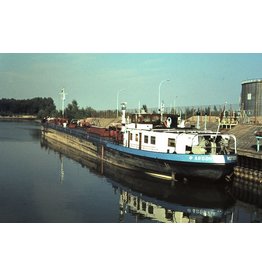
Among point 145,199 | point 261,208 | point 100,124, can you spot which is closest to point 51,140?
point 100,124

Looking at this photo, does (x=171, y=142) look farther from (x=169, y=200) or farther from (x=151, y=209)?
(x=151, y=209)

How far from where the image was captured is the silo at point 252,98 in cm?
4128

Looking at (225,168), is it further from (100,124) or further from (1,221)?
(100,124)

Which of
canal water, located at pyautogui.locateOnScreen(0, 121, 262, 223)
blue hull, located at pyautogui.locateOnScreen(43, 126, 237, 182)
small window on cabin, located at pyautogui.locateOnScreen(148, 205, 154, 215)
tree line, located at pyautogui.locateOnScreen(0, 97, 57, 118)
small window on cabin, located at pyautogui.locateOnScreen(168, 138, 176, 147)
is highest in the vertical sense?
tree line, located at pyautogui.locateOnScreen(0, 97, 57, 118)

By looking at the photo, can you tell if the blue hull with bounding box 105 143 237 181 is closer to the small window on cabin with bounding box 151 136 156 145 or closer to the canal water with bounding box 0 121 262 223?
the canal water with bounding box 0 121 262 223

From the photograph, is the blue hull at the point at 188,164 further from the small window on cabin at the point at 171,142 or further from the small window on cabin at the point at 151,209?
the small window on cabin at the point at 151,209

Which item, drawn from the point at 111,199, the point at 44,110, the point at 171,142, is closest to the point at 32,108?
the point at 44,110

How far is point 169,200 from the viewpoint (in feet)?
Answer: 63.9

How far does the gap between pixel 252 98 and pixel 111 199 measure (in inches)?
1094

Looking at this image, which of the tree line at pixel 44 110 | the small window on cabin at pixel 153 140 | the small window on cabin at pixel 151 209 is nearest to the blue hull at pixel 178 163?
the small window on cabin at pixel 153 140

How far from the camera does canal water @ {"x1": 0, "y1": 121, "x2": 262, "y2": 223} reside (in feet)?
55.1

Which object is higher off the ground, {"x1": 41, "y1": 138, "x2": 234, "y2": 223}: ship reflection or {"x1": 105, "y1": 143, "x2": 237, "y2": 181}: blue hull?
{"x1": 105, "y1": 143, "x2": 237, "y2": 181}: blue hull

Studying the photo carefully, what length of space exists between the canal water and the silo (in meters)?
→ 19.6

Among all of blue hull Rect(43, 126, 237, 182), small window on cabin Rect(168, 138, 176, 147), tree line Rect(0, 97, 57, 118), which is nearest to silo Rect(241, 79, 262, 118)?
blue hull Rect(43, 126, 237, 182)
